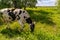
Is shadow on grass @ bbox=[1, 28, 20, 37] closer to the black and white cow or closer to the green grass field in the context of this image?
the green grass field

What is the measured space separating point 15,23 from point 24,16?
4.76 ft

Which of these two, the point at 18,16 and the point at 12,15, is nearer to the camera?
the point at 18,16

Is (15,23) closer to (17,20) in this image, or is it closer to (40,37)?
(17,20)

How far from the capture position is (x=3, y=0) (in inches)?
1928

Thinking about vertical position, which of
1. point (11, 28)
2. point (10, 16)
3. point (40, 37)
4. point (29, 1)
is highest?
point (40, 37)

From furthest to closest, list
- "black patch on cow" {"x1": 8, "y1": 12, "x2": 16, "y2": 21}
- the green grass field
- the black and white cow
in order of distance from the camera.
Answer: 1. "black patch on cow" {"x1": 8, "y1": 12, "x2": 16, "y2": 21}
2. the black and white cow
3. the green grass field

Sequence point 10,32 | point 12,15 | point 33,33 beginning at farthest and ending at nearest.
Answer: point 12,15 → point 10,32 → point 33,33

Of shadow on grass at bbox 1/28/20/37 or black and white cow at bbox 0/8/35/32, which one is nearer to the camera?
shadow on grass at bbox 1/28/20/37

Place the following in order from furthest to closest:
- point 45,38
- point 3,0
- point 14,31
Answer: point 3,0, point 14,31, point 45,38

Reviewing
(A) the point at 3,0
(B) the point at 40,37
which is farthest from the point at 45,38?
(A) the point at 3,0

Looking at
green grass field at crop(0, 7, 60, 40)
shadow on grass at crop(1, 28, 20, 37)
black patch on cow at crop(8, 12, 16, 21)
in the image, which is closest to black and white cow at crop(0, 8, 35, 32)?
black patch on cow at crop(8, 12, 16, 21)

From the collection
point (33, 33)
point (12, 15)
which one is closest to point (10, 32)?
point (12, 15)

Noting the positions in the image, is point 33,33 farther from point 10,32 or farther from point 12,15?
point 12,15

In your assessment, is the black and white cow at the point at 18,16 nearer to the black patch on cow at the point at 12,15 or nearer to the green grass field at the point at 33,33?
the black patch on cow at the point at 12,15
